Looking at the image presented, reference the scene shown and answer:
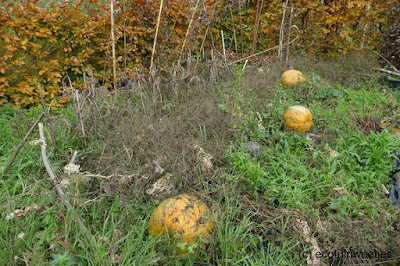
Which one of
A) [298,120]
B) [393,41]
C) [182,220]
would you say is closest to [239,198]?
[182,220]

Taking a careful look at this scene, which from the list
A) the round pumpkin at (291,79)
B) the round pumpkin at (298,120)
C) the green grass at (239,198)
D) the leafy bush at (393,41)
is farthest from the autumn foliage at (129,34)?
the round pumpkin at (298,120)

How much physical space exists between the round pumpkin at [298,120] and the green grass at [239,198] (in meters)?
0.11

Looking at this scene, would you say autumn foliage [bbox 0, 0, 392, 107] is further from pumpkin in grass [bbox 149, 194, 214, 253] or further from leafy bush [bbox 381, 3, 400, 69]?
pumpkin in grass [bbox 149, 194, 214, 253]

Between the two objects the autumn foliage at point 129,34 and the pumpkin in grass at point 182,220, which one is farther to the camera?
the autumn foliage at point 129,34

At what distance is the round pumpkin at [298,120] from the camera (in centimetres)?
355

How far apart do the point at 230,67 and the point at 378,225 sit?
127 inches

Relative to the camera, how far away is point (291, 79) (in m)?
4.88

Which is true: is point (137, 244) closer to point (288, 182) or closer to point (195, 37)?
point (288, 182)

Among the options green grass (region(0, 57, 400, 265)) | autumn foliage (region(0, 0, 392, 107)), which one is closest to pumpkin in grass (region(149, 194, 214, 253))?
green grass (region(0, 57, 400, 265))

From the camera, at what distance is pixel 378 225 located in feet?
8.45

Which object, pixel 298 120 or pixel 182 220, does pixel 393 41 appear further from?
pixel 182 220

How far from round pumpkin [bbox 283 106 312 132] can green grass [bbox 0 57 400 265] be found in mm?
114

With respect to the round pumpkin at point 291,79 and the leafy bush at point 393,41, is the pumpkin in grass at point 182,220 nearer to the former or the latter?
the round pumpkin at point 291,79

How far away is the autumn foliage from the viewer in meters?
4.15
